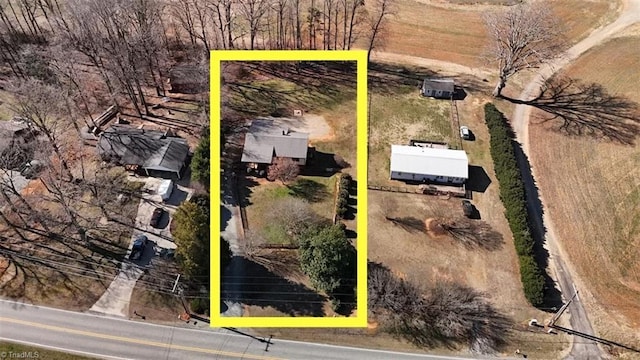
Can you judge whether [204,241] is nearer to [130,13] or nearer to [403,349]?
[403,349]

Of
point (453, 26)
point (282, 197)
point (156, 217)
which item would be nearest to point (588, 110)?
point (453, 26)

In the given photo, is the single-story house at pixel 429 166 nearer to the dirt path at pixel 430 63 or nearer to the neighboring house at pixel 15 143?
the dirt path at pixel 430 63

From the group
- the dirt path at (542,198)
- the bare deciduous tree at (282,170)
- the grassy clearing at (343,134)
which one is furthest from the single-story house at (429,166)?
the bare deciduous tree at (282,170)

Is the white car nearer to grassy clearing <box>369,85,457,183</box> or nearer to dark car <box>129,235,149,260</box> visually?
grassy clearing <box>369,85,457,183</box>

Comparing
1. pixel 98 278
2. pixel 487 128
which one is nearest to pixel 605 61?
pixel 487 128

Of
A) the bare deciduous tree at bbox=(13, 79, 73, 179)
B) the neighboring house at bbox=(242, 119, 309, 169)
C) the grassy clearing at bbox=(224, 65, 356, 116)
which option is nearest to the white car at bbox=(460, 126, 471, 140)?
the grassy clearing at bbox=(224, 65, 356, 116)

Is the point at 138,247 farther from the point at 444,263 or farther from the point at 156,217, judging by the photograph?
the point at 444,263
